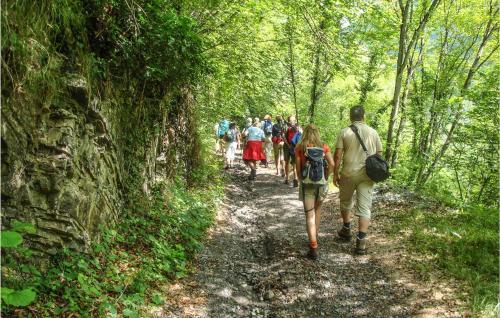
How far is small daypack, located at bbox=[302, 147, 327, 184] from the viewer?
6098 mm

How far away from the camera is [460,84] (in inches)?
579

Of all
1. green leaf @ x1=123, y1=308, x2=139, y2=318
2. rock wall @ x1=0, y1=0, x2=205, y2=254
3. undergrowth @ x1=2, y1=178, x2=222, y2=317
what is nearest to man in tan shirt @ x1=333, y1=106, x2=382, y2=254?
undergrowth @ x1=2, y1=178, x2=222, y2=317

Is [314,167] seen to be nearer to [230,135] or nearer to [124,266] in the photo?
[124,266]

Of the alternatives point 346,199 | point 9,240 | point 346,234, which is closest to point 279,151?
point 346,234

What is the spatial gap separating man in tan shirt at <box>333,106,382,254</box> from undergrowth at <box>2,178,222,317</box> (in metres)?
2.77

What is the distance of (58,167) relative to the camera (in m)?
4.17

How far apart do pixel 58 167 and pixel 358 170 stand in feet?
14.8

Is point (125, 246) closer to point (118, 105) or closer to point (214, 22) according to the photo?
point (118, 105)

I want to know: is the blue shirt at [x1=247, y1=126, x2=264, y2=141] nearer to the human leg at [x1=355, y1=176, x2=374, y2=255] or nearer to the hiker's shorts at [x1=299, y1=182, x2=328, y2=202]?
the hiker's shorts at [x1=299, y1=182, x2=328, y2=202]

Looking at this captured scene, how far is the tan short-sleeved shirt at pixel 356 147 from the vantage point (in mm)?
6293

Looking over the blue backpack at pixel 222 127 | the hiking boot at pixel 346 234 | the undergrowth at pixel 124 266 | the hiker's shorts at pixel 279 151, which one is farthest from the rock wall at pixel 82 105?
the blue backpack at pixel 222 127

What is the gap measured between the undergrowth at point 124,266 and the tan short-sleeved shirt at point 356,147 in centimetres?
297

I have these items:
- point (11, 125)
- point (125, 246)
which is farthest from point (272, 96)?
point (11, 125)

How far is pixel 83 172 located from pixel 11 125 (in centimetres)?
120
